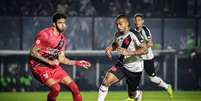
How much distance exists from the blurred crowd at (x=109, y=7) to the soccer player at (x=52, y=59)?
12449 mm

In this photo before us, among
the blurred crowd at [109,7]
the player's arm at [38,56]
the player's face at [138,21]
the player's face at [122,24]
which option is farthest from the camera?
the blurred crowd at [109,7]

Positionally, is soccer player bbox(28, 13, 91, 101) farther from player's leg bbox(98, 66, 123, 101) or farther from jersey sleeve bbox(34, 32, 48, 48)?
player's leg bbox(98, 66, 123, 101)

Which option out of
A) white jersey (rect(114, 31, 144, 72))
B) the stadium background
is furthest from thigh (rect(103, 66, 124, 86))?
the stadium background

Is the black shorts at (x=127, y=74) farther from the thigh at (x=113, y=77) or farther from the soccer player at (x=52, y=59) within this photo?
the soccer player at (x=52, y=59)

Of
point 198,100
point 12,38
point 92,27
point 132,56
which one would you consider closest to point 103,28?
point 92,27

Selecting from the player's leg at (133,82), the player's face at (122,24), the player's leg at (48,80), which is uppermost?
the player's face at (122,24)

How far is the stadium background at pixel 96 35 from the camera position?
955 inches

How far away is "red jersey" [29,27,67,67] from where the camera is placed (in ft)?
40.2

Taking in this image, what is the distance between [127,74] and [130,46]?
63cm

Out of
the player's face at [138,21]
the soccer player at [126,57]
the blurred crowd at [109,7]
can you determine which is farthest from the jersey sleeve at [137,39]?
the blurred crowd at [109,7]

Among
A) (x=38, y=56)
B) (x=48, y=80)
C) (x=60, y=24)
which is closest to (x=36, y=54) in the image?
(x=38, y=56)

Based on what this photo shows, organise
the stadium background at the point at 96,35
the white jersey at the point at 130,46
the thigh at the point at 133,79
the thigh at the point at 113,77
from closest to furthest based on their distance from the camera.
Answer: the white jersey at the point at 130,46 → the thigh at the point at 113,77 → the thigh at the point at 133,79 → the stadium background at the point at 96,35

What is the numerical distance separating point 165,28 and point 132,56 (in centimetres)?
1136

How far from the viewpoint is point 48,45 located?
12.3 metres
